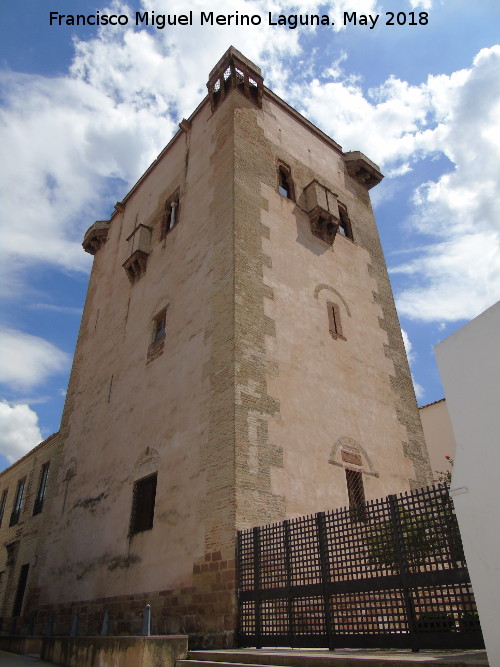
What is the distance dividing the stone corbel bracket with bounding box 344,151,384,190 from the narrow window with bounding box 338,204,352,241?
2.37 m

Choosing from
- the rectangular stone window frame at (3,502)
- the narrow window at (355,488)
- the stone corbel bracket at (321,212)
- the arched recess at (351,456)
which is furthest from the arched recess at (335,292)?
the rectangular stone window frame at (3,502)

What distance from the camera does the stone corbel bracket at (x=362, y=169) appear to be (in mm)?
17359

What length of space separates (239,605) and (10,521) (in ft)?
47.4

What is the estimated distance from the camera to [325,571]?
6.52 m

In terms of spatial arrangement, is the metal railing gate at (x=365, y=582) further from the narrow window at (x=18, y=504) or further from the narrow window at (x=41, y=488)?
the narrow window at (x=18, y=504)

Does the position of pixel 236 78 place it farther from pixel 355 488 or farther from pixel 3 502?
pixel 3 502

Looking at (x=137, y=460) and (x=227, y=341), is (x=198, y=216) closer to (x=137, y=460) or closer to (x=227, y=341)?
(x=227, y=341)

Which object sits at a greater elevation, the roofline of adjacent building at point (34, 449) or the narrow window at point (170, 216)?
the narrow window at point (170, 216)

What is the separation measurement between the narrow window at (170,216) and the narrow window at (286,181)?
10.6ft

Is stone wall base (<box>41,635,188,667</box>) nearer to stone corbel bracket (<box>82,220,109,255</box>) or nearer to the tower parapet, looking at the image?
the tower parapet

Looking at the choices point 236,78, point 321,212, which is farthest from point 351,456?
point 236,78

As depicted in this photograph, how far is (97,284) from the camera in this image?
19.0 m

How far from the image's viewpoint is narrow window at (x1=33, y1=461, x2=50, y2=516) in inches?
648

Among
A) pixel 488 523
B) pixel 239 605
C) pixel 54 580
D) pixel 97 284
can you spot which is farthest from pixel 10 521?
pixel 488 523
